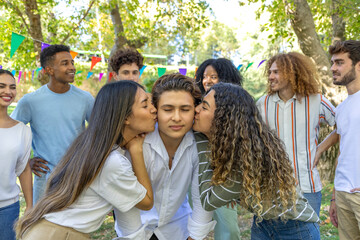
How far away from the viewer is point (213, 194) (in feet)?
7.13

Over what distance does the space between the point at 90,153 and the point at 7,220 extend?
4.21 feet

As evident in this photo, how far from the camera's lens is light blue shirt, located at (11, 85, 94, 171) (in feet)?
11.3

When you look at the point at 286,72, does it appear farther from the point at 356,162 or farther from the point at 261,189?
the point at 261,189

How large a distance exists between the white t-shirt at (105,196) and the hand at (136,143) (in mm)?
Answer: 172

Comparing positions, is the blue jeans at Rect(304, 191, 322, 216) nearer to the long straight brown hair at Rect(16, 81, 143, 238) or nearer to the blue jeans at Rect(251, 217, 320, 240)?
the blue jeans at Rect(251, 217, 320, 240)

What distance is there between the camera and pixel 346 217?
3.15 meters

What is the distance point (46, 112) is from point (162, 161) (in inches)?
65.4

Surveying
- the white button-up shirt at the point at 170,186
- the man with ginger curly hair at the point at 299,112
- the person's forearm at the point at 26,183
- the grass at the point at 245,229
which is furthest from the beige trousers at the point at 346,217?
the person's forearm at the point at 26,183

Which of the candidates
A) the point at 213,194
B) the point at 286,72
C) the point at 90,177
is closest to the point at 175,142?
the point at 213,194

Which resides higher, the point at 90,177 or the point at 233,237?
the point at 90,177

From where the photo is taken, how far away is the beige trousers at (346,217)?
3.09 m

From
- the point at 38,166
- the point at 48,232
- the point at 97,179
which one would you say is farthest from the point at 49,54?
the point at 48,232

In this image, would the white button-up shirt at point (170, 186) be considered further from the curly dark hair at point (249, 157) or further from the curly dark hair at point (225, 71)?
the curly dark hair at point (225, 71)

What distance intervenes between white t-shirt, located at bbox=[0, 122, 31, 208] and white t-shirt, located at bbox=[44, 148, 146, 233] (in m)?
0.98
